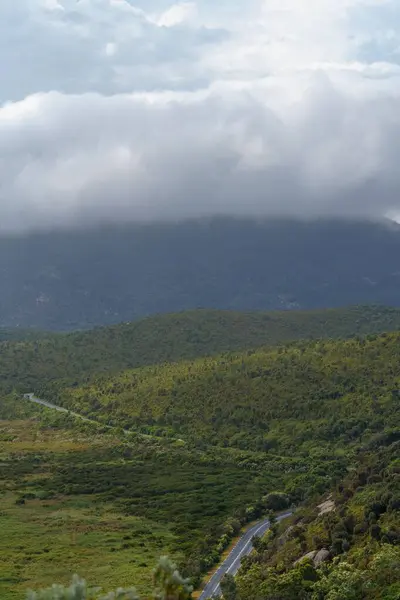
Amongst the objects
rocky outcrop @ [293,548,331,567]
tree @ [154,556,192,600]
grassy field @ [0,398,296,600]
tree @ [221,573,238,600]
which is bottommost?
grassy field @ [0,398,296,600]

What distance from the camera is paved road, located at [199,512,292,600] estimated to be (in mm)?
76081

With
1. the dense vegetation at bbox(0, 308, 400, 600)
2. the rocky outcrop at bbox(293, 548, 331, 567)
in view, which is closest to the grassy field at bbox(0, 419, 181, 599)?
the dense vegetation at bbox(0, 308, 400, 600)

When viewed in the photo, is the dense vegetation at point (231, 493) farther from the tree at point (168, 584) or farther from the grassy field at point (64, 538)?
the tree at point (168, 584)

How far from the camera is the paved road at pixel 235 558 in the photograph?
7608cm

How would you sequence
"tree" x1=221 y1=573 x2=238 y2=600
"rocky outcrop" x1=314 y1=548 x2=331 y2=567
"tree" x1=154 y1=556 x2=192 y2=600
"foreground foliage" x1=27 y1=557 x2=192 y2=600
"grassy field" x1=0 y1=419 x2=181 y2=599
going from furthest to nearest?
1. "grassy field" x1=0 y1=419 x2=181 y2=599
2. "rocky outcrop" x1=314 y1=548 x2=331 y2=567
3. "tree" x1=221 y1=573 x2=238 y2=600
4. "tree" x1=154 y1=556 x2=192 y2=600
5. "foreground foliage" x1=27 y1=557 x2=192 y2=600

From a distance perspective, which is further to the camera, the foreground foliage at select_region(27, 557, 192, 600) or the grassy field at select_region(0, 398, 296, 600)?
the grassy field at select_region(0, 398, 296, 600)

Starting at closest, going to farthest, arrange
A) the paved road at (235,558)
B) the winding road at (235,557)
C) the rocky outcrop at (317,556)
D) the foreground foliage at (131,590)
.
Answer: the foreground foliage at (131,590)
the rocky outcrop at (317,556)
the paved road at (235,558)
the winding road at (235,557)

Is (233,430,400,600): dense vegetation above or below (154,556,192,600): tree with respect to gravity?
below

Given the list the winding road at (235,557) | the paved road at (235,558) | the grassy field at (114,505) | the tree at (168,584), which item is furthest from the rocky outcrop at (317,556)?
the tree at (168,584)

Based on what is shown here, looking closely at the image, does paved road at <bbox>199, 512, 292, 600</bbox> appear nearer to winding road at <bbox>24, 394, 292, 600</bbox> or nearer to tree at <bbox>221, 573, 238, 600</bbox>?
winding road at <bbox>24, 394, 292, 600</bbox>

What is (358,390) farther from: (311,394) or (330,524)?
(330,524)

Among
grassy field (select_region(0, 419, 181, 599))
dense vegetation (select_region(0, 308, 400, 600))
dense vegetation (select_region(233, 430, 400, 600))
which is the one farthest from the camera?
grassy field (select_region(0, 419, 181, 599))

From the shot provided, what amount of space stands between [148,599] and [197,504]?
52193 mm

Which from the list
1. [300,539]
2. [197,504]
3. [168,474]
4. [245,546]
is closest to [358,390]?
[168,474]
